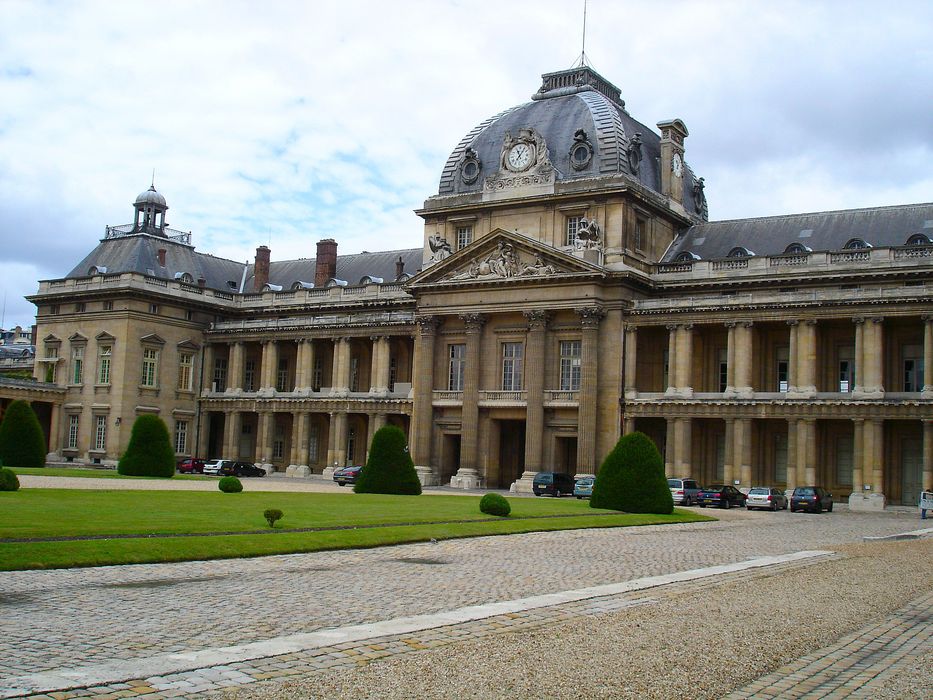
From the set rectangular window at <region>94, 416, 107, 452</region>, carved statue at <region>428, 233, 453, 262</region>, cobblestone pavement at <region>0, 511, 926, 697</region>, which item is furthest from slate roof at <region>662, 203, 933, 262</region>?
rectangular window at <region>94, 416, 107, 452</region>

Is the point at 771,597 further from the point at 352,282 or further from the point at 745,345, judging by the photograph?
the point at 352,282

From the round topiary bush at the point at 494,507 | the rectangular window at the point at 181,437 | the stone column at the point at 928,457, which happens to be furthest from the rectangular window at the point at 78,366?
the stone column at the point at 928,457

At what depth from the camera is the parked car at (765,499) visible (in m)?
51.9

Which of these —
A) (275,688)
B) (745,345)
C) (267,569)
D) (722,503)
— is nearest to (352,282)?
(745,345)

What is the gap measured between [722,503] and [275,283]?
153ft

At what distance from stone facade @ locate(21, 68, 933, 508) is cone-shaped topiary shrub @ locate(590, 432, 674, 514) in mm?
18032

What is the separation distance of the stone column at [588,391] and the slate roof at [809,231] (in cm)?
917

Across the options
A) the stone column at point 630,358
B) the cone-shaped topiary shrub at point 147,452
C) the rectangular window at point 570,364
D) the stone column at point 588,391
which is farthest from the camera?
the rectangular window at point 570,364

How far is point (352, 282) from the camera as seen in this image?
271 ft

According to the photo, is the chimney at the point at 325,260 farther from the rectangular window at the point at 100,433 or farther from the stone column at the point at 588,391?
the stone column at the point at 588,391

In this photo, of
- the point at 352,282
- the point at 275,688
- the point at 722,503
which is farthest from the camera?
the point at 352,282

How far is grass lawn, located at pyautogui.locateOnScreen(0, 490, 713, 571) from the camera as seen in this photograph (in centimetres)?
2062

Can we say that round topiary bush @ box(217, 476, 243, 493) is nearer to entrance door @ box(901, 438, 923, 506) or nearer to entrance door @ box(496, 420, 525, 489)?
entrance door @ box(496, 420, 525, 489)

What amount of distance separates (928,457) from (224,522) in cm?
3918
